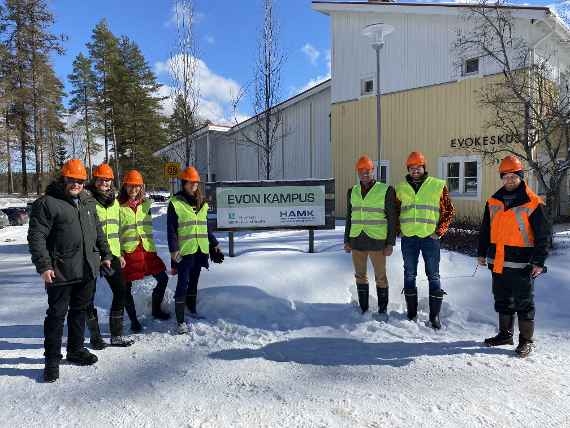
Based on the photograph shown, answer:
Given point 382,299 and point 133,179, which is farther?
point 382,299

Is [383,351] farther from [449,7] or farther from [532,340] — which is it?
[449,7]

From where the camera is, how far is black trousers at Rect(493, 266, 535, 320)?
12.3 feet

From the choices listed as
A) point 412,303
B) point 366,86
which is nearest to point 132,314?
point 412,303

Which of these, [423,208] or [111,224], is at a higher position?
[423,208]

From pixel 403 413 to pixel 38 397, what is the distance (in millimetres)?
2715

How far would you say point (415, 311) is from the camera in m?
4.59

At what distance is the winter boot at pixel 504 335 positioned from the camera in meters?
3.87

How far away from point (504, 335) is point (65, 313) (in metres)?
4.14

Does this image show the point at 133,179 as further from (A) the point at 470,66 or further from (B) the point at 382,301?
(A) the point at 470,66

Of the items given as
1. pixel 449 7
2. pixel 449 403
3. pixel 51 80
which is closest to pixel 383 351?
pixel 449 403

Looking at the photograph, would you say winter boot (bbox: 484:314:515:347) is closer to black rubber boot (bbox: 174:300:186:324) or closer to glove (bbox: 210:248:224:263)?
glove (bbox: 210:248:224:263)

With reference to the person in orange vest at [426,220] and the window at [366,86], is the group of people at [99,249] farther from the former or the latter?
the window at [366,86]

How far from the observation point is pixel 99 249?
386 cm

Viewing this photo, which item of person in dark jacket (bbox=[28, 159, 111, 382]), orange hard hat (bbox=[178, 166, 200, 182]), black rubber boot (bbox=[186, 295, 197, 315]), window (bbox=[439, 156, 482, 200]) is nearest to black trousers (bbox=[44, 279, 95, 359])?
person in dark jacket (bbox=[28, 159, 111, 382])
